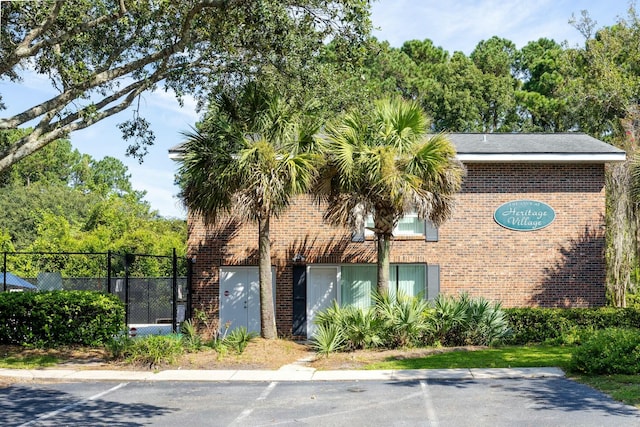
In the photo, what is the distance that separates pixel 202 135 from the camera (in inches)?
738

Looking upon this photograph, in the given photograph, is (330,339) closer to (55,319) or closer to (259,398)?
(259,398)

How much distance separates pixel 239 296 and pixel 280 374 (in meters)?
7.82

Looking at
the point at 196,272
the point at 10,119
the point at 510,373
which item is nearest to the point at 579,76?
the point at 196,272

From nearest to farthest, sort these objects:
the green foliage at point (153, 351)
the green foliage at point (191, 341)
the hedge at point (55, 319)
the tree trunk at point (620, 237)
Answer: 1. the green foliage at point (153, 351)
2. the green foliage at point (191, 341)
3. the hedge at point (55, 319)
4. the tree trunk at point (620, 237)

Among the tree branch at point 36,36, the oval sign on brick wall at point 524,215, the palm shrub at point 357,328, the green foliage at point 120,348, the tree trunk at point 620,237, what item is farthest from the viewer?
the tree trunk at point 620,237

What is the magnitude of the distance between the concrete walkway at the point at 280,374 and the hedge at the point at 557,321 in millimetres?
5262

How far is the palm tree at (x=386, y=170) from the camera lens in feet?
60.2

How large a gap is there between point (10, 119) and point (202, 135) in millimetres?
4966

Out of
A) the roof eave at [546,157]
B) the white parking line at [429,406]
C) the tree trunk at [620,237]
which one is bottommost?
the white parking line at [429,406]

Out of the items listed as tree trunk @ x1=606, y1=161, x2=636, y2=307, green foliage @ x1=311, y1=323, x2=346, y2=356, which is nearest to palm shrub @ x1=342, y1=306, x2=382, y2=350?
green foliage @ x1=311, y1=323, x2=346, y2=356

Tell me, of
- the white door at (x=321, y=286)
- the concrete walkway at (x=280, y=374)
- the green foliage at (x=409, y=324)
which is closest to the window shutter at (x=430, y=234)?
the white door at (x=321, y=286)

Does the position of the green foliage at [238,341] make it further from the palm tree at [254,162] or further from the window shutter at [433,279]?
the window shutter at [433,279]

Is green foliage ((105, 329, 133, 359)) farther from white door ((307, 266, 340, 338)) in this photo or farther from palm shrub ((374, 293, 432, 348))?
white door ((307, 266, 340, 338))

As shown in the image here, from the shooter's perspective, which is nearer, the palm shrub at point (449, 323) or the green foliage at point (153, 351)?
the green foliage at point (153, 351)
